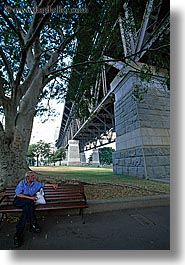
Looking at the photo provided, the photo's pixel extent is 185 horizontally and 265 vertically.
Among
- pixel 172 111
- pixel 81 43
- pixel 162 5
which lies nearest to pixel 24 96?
pixel 81 43

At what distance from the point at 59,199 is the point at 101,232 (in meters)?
1.03

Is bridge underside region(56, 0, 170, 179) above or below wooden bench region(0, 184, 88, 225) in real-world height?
above

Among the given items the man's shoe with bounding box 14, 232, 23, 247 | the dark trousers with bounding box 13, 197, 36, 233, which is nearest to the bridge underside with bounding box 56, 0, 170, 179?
the dark trousers with bounding box 13, 197, 36, 233

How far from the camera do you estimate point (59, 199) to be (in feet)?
11.4

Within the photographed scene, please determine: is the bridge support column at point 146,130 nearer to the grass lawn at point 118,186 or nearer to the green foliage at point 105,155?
the grass lawn at point 118,186

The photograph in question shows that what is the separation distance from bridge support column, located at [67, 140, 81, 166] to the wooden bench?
31.4 meters

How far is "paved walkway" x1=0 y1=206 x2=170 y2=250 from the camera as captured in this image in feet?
7.96

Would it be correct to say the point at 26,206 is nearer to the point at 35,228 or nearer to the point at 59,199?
the point at 35,228

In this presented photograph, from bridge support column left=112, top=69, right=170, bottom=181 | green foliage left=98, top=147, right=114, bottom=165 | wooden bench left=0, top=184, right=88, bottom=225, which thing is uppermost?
bridge support column left=112, top=69, right=170, bottom=181

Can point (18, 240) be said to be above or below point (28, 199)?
below

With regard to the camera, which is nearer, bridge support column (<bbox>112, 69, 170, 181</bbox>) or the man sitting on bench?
the man sitting on bench

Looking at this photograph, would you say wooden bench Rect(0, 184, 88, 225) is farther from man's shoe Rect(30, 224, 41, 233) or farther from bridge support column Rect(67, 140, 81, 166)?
bridge support column Rect(67, 140, 81, 166)

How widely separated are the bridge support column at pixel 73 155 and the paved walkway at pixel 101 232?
31.7 meters

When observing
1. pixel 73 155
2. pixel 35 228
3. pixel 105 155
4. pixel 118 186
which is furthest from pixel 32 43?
pixel 105 155
